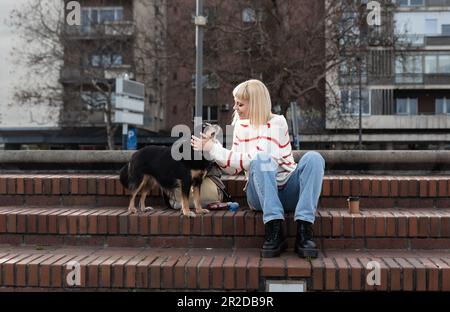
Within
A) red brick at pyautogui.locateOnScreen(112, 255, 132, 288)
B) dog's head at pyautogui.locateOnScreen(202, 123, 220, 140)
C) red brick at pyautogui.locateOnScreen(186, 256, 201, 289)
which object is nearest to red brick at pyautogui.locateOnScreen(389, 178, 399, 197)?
dog's head at pyautogui.locateOnScreen(202, 123, 220, 140)

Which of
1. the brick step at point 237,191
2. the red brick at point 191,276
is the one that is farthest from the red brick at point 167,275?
the brick step at point 237,191

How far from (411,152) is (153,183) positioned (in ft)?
10.1

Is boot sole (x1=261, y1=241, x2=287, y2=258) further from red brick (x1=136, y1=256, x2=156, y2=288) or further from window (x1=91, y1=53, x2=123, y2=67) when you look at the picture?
window (x1=91, y1=53, x2=123, y2=67)

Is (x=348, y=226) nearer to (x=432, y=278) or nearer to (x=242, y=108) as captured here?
(x=432, y=278)

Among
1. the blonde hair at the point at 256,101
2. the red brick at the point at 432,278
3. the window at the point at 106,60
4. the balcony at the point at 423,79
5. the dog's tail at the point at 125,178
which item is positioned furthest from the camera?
the balcony at the point at 423,79

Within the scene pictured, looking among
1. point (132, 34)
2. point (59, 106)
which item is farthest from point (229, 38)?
point (59, 106)

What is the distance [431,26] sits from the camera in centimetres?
4028

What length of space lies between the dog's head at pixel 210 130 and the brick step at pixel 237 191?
0.77 meters

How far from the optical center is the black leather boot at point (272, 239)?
12.2 feet

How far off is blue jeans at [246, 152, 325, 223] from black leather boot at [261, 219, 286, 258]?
0.05m

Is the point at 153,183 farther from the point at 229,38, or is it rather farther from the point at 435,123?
the point at 435,123

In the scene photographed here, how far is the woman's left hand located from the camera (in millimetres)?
4074

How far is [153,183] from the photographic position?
15.0 feet

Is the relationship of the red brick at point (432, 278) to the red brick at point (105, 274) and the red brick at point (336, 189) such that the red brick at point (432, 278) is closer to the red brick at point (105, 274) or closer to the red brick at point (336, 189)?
the red brick at point (336, 189)
